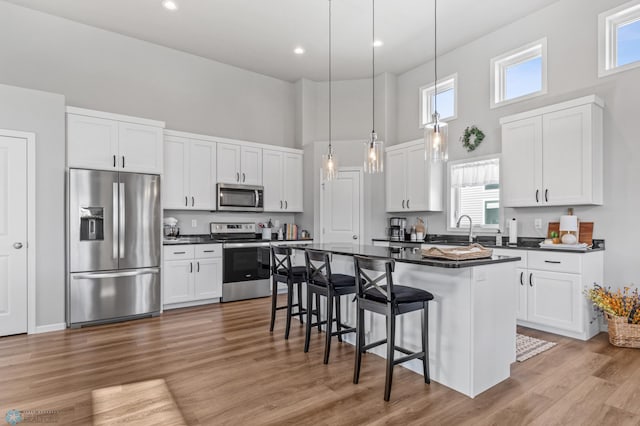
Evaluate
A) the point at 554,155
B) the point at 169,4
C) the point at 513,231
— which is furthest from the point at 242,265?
the point at 554,155

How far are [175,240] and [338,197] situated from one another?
2755 mm

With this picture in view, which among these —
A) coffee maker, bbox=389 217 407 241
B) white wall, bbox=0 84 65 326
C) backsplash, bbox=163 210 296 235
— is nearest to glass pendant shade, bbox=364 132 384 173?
coffee maker, bbox=389 217 407 241

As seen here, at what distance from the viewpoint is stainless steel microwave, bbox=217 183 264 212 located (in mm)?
5844

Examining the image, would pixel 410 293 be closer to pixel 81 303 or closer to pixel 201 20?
pixel 81 303

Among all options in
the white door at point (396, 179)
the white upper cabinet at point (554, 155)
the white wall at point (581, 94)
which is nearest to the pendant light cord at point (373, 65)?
the white door at point (396, 179)

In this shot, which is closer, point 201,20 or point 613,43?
point 613,43

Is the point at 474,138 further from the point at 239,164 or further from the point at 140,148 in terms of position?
the point at 140,148

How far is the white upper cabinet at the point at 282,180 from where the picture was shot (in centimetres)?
641

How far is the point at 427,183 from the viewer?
5.64 m

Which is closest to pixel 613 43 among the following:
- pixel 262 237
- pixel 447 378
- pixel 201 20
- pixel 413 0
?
pixel 413 0

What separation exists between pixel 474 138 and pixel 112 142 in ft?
16.0

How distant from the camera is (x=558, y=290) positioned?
383 cm

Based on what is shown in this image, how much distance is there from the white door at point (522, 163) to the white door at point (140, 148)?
14.7 ft

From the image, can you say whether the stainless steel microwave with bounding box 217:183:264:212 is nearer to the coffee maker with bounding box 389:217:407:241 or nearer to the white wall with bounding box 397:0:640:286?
the coffee maker with bounding box 389:217:407:241
